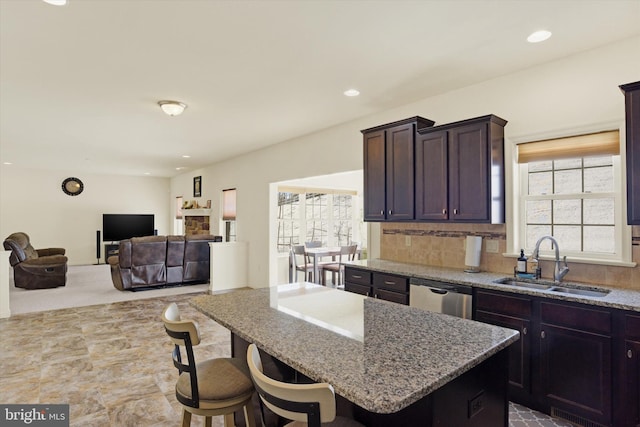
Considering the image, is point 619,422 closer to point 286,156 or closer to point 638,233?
point 638,233

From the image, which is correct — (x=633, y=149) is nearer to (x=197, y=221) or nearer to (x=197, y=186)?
(x=197, y=221)

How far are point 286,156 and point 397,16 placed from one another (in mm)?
3948

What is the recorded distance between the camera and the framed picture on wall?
963cm

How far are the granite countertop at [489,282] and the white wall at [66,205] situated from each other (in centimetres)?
956

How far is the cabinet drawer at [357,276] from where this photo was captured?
3783 millimetres

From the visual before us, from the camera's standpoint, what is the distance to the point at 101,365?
343 cm

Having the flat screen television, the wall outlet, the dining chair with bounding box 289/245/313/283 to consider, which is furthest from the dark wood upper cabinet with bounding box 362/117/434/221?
the flat screen television

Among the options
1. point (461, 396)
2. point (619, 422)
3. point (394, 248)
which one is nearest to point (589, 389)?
point (619, 422)

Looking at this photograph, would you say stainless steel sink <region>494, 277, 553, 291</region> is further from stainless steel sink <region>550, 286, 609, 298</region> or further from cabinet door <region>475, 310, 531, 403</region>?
cabinet door <region>475, 310, 531, 403</region>

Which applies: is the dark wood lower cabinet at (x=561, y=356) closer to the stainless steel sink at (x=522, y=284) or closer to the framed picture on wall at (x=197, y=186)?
the stainless steel sink at (x=522, y=284)

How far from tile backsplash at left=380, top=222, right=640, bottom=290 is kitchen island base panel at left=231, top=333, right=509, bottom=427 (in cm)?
167

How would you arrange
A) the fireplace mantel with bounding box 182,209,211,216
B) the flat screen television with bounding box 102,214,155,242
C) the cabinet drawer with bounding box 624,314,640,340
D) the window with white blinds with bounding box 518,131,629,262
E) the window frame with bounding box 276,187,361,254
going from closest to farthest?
the cabinet drawer with bounding box 624,314,640,340, the window with white blinds with bounding box 518,131,629,262, the window frame with bounding box 276,187,361,254, the fireplace mantel with bounding box 182,209,211,216, the flat screen television with bounding box 102,214,155,242

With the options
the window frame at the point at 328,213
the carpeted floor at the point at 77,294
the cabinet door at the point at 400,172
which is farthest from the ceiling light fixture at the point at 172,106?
the carpeted floor at the point at 77,294

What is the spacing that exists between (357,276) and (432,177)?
1278 mm
